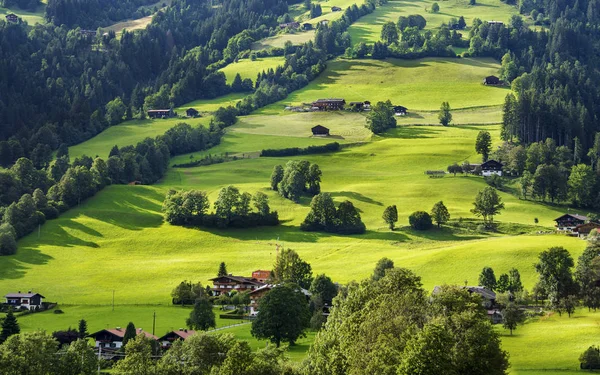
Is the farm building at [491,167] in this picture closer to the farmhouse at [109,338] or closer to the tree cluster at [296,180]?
the tree cluster at [296,180]

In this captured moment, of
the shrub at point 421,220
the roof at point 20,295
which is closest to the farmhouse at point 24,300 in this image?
the roof at point 20,295

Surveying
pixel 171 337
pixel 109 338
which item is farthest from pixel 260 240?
pixel 171 337

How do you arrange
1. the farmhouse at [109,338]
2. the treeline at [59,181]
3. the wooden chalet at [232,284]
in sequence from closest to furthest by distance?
the farmhouse at [109,338] < the wooden chalet at [232,284] < the treeline at [59,181]

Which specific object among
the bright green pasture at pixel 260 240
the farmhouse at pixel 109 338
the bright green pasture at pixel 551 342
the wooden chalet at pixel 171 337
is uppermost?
the bright green pasture at pixel 551 342

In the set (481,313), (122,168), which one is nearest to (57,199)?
(122,168)

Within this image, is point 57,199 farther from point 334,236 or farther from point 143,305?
point 143,305

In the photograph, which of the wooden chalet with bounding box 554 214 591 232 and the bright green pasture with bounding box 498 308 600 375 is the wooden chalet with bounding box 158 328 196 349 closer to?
the bright green pasture with bounding box 498 308 600 375
